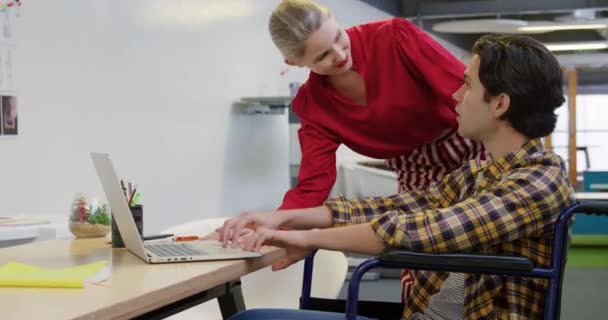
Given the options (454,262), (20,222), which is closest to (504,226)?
(454,262)

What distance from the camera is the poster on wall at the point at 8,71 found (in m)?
3.20

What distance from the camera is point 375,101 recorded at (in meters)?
2.15

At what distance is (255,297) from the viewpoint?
2281 millimetres

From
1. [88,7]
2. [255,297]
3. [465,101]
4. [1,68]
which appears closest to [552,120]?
[465,101]

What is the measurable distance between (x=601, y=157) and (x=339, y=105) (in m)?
16.3

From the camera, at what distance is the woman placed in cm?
205

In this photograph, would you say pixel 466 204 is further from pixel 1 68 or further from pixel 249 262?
pixel 1 68

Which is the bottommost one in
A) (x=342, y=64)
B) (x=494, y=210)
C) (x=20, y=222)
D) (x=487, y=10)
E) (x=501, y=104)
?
A: (x=20, y=222)

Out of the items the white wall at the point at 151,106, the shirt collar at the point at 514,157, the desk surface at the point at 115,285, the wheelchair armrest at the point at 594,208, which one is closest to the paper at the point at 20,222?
the white wall at the point at 151,106

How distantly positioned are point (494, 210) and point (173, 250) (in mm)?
595

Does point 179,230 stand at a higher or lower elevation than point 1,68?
lower

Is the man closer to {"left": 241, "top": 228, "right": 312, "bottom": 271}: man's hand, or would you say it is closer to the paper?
{"left": 241, "top": 228, "right": 312, "bottom": 271}: man's hand

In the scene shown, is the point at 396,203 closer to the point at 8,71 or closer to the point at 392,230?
the point at 392,230

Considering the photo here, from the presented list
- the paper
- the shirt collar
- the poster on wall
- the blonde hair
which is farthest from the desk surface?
the poster on wall
